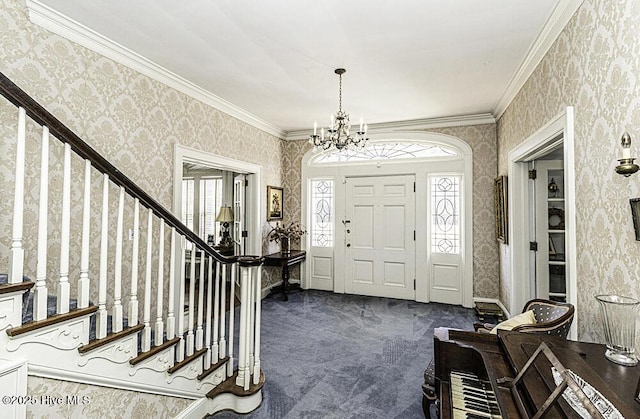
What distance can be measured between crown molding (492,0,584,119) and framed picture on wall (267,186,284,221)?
11.3ft

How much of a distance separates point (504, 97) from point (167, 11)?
11.5 ft

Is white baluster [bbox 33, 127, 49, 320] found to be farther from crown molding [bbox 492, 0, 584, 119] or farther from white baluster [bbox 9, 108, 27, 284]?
crown molding [bbox 492, 0, 584, 119]

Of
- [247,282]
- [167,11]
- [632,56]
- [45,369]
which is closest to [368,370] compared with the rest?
[247,282]

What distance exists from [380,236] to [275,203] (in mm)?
1793

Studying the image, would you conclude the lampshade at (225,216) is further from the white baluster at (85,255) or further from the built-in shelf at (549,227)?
the built-in shelf at (549,227)

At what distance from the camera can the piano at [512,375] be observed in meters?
0.95

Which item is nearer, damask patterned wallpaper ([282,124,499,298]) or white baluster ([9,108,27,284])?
white baluster ([9,108,27,284])

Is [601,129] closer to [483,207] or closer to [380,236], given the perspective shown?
[483,207]

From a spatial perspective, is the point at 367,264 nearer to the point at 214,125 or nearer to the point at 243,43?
the point at 214,125

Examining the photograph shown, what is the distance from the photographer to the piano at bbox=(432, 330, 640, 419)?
0.95 metres

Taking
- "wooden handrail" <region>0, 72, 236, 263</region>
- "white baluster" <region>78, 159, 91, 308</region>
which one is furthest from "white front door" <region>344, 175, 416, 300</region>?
"white baluster" <region>78, 159, 91, 308</region>

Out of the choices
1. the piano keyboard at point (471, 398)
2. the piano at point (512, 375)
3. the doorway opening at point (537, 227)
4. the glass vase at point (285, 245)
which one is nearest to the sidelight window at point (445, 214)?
the doorway opening at point (537, 227)

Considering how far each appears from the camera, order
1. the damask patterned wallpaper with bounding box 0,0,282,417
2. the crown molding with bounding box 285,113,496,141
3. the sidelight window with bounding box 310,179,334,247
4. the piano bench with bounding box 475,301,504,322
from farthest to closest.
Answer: the sidelight window with bounding box 310,179,334,247 < the crown molding with bounding box 285,113,496,141 < the piano bench with bounding box 475,301,504,322 < the damask patterned wallpaper with bounding box 0,0,282,417

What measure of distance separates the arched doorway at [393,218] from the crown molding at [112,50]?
222 centimetres
